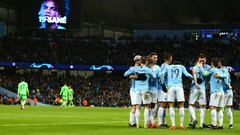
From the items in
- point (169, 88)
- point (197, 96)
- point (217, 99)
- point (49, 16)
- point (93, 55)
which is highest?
point (49, 16)

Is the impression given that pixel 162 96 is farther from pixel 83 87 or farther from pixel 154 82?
pixel 83 87

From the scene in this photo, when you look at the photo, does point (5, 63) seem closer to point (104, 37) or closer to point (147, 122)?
point (104, 37)

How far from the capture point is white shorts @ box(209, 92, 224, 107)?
70.8ft

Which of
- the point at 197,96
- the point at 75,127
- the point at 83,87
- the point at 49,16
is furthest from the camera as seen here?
the point at 83,87

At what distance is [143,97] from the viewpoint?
69.3 feet

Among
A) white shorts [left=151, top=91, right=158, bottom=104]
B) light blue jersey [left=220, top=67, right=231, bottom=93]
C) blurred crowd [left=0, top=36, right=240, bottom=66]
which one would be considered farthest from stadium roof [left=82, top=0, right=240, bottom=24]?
white shorts [left=151, top=91, right=158, bottom=104]

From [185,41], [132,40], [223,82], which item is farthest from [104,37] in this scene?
[223,82]

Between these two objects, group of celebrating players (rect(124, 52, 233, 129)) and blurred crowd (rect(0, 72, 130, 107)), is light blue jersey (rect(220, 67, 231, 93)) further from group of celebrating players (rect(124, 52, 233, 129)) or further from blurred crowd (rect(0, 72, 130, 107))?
blurred crowd (rect(0, 72, 130, 107))

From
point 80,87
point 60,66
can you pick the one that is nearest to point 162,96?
point 80,87

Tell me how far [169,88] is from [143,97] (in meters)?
1.07

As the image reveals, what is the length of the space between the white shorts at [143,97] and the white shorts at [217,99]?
8.21ft

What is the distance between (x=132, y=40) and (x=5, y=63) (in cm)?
1951

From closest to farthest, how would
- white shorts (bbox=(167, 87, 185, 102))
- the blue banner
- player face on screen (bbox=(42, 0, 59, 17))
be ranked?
white shorts (bbox=(167, 87, 185, 102)) → player face on screen (bbox=(42, 0, 59, 17)) → the blue banner

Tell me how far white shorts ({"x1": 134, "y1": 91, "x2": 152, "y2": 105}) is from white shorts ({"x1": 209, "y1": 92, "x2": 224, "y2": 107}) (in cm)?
250
